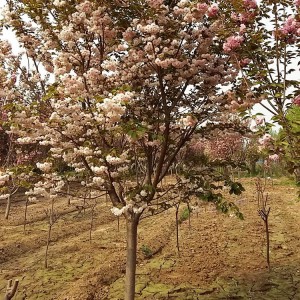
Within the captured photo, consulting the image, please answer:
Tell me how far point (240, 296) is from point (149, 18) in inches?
225

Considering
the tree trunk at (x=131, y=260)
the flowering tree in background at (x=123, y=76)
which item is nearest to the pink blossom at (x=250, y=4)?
the flowering tree in background at (x=123, y=76)

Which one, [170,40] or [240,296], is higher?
[170,40]

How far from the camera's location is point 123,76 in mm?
5410

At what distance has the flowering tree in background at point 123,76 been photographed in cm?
478

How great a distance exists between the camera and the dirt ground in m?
7.57

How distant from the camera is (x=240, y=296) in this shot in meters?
7.17

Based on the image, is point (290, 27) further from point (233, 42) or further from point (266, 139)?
point (266, 139)

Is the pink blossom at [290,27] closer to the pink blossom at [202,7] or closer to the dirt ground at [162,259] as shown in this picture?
the pink blossom at [202,7]

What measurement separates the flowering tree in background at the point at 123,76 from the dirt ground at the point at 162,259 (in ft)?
6.66

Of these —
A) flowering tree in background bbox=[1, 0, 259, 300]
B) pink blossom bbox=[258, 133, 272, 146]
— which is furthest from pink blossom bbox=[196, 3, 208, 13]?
pink blossom bbox=[258, 133, 272, 146]

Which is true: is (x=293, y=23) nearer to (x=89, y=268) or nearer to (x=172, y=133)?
(x=172, y=133)

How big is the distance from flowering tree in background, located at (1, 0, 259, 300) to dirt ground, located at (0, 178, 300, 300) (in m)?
2.03

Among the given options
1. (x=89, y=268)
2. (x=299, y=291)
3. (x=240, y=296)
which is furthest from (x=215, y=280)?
(x=89, y=268)

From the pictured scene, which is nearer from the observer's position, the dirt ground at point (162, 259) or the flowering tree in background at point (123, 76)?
the flowering tree in background at point (123, 76)
